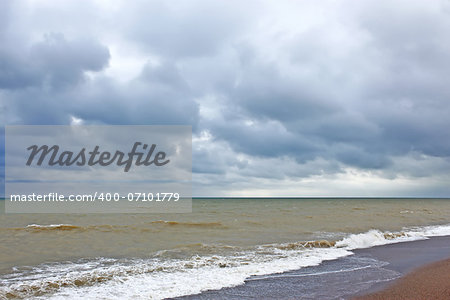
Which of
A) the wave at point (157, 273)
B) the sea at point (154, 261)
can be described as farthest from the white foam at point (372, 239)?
the wave at point (157, 273)

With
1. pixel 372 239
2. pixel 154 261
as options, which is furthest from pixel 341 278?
pixel 372 239

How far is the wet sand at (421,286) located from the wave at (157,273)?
3.25 metres

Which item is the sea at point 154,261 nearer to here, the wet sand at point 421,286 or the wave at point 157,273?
the wave at point 157,273

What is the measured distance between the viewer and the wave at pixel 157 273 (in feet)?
28.4

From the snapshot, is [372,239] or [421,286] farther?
[372,239]

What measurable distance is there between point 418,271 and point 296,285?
13.9ft

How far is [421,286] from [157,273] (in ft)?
23.8

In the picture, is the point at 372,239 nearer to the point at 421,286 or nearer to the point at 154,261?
the point at 421,286

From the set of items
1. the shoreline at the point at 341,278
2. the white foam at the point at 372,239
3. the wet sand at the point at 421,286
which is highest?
the wet sand at the point at 421,286

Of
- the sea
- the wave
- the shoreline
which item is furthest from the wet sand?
the wave

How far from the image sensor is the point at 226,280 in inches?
380

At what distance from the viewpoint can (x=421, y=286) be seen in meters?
8.57

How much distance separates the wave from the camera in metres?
8.65

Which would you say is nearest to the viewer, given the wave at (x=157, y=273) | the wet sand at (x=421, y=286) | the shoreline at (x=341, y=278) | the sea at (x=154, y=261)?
the wet sand at (x=421, y=286)
